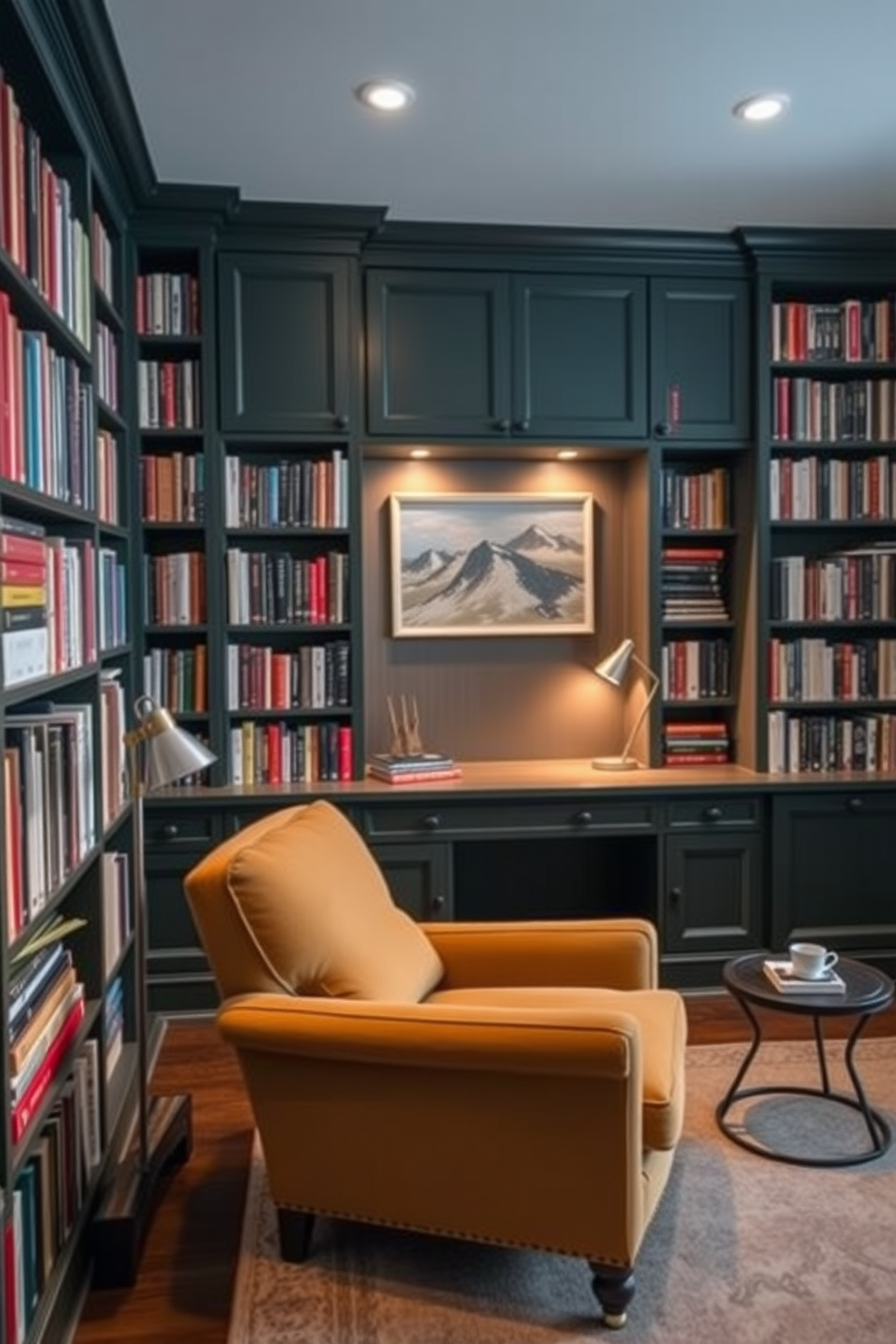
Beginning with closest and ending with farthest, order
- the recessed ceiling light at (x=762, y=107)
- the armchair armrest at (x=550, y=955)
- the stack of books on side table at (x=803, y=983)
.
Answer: the stack of books on side table at (x=803, y=983), the armchair armrest at (x=550, y=955), the recessed ceiling light at (x=762, y=107)

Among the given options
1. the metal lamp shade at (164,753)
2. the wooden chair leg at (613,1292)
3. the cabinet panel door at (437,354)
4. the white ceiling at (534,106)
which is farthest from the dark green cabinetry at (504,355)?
the wooden chair leg at (613,1292)

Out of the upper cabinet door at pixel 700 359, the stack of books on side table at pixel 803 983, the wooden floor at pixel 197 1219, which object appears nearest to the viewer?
the wooden floor at pixel 197 1219

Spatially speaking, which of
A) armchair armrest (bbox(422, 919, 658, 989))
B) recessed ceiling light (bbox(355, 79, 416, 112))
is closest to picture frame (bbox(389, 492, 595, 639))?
recessed ceiling light (bbox(355, 79, 416, 112))

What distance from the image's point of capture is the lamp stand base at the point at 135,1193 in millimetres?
2100

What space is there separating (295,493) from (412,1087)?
2189mm

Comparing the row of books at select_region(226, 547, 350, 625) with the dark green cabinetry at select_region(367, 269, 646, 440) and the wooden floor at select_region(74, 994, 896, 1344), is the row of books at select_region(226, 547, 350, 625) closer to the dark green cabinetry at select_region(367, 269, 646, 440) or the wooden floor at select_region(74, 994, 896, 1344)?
the dark green cabinetry at select_region(367, 269, 646, 440)

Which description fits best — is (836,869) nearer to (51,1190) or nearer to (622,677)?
(622,677)

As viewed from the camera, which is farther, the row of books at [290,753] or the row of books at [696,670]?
the row of books at [696,670]

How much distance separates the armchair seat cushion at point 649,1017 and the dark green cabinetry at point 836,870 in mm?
1352

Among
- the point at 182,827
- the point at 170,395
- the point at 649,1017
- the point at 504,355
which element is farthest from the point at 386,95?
the point at 649,1017

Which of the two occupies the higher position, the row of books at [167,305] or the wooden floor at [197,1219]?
the row of books at [167,305]

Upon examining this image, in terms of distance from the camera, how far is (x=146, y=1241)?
222cm

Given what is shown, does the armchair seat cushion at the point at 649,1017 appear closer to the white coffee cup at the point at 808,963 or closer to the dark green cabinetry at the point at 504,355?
the white coffee cup at the point at 808,963

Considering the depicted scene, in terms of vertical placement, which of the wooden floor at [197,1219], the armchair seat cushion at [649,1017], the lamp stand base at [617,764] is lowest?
the wooden floor at [197,1219]
